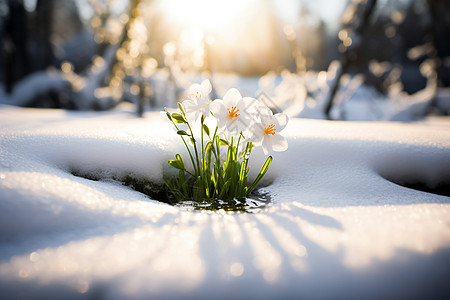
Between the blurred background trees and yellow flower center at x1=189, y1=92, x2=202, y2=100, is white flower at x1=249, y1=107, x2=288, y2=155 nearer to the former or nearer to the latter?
yellow flower center at x1=189, y1=92, x2=202, y2=100

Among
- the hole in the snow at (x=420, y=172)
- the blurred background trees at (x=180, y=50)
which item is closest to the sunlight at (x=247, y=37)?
the blurred background trees at (x=180, y=50)

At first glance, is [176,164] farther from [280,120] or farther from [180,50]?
[180,50]

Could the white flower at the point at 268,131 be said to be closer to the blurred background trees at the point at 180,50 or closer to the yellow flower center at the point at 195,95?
the yellow flower center at the point at 195,95

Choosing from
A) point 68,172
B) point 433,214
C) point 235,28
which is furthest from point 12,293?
point 235,28

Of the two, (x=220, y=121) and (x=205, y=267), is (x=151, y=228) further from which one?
(x=220, y=121)

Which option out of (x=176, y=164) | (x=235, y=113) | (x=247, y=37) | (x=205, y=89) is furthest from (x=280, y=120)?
(x=247, y=37)

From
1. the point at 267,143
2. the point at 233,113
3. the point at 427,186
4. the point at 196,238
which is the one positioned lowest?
the point at 196,238
